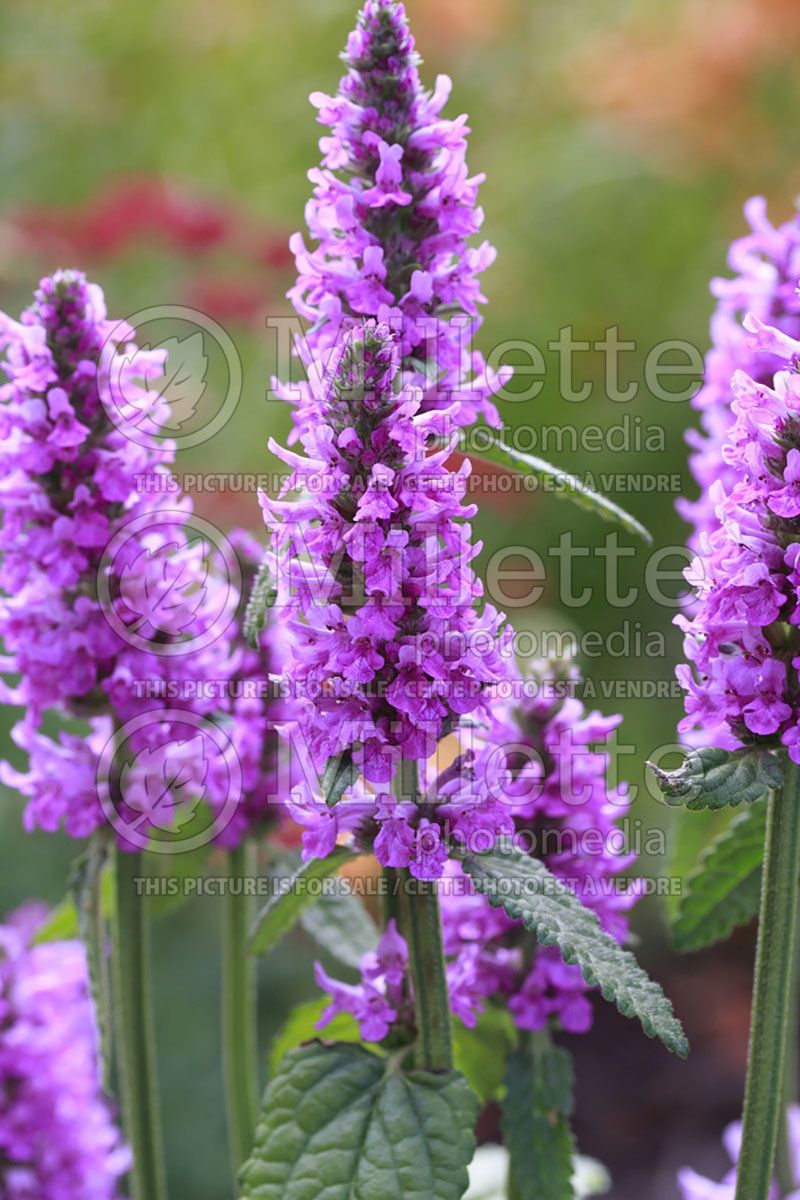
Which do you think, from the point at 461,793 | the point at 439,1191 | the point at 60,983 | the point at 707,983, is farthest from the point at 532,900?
the point at 707,983

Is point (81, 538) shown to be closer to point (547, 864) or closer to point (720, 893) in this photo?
point (547, 864)

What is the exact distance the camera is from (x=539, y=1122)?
6.04 ft

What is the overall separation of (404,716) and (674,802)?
10.6 inches

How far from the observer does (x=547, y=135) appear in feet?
25.4

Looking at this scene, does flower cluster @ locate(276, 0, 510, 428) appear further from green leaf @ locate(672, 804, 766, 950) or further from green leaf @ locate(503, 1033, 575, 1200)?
green leaf @ locate(503, 1033, 575, 1200)

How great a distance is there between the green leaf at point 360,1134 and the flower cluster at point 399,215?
2.31ft

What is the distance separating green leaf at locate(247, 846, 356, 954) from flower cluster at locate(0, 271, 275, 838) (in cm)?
23

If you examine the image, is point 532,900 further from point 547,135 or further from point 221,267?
point 547,135

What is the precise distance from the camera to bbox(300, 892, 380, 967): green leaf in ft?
6.78

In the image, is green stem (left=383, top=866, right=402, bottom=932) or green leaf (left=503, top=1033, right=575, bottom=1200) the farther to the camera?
green leaf (left=503, top=1033, right=575, bottom=1200)

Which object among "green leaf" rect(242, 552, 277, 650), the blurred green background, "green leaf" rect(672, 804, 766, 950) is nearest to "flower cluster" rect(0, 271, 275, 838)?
"green leaf" rect(242, 552, 277, 650)

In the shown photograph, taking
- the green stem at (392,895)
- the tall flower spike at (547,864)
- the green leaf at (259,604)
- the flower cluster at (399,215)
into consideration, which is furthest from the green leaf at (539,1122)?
the flower cluster at (399,215)

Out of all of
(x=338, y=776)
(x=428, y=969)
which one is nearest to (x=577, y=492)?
(x=338, y=776)

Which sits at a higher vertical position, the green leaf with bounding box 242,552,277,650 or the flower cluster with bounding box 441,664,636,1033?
the green leaf with bounding box 242,552,277,650
